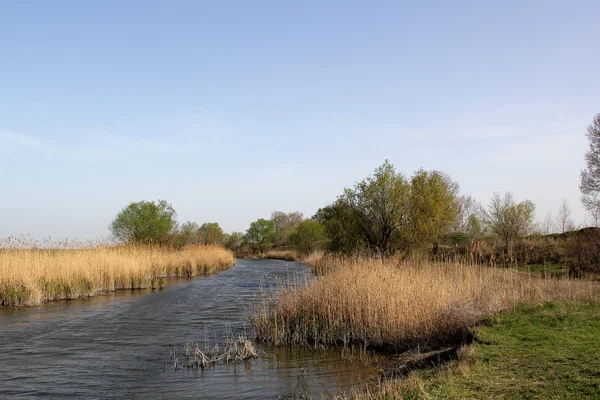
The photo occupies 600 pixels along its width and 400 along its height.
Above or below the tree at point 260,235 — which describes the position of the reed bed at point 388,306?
below

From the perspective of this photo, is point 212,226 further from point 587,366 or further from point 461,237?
point 587,366

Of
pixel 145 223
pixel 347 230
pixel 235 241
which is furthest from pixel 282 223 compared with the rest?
pixel 347 230

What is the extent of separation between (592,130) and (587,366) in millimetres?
26535

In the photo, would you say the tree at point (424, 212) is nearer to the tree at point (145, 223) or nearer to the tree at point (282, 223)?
the tree at point (145, 223)

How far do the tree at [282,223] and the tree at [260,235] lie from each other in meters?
1.84

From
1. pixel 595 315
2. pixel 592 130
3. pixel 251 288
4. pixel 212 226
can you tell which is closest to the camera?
pixel 595 315

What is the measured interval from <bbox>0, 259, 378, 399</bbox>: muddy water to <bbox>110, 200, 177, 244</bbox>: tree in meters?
27.2

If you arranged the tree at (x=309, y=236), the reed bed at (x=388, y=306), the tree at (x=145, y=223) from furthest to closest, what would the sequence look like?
the tree at (x=309, y=236), the tree at (x=145, y=223), the reed bed at (x=388, y=306)

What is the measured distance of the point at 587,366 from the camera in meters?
6.16

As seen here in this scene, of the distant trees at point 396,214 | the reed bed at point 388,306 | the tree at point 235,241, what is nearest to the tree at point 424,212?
the distant trees at point 396,214

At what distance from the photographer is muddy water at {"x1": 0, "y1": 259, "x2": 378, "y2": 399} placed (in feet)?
25.4

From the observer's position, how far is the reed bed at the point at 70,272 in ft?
53.2

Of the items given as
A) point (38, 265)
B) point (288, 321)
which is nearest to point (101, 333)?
point (288, 321)

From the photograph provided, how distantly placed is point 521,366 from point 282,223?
91.9m
